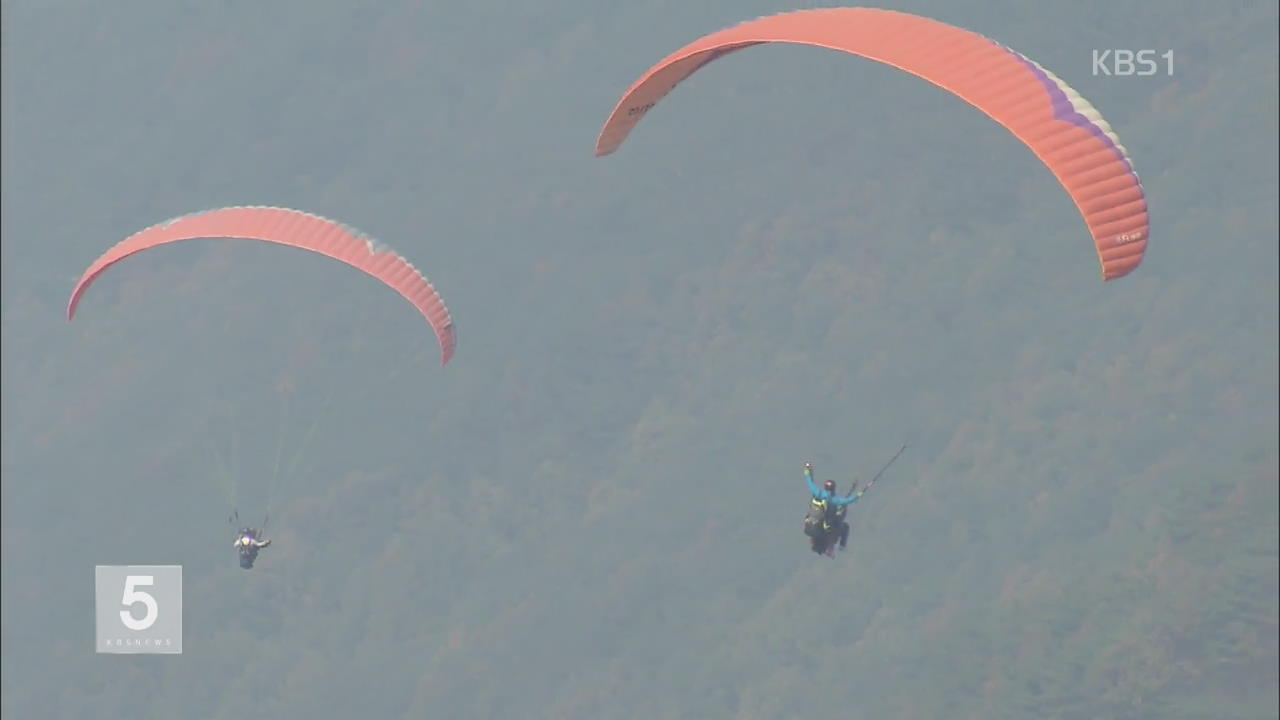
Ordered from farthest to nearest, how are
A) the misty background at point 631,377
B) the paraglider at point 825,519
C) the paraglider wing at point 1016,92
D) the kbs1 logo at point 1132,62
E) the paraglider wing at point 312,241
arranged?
the kbs1 logo at point 1132,62 → the misty background at point 631,377 → the paraglider wing at point 312,241 → the paraglider at point 825,519 → the paraglider wing at point 1016,92

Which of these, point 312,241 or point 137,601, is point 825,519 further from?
point 137,601

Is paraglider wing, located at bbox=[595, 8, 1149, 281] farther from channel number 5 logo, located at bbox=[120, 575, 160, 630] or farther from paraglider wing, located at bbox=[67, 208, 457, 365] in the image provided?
channel number 5 logo, located at bbox=[120, 575, 160, 630]

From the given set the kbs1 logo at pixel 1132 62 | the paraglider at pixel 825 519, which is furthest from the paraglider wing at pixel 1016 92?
the kbs1 logo at pixel 1132 62

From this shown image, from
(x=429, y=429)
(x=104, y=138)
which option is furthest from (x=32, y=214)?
(x=429, y=429)

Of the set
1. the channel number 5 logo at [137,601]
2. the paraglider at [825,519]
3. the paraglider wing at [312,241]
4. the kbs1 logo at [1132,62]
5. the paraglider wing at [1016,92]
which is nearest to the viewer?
the paraglider wing at [1016,92]

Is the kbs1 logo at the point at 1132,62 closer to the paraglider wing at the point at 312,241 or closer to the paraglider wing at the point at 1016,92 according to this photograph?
the paraglider wing at the point at 312,241

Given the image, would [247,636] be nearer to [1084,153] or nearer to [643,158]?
[643,158]
